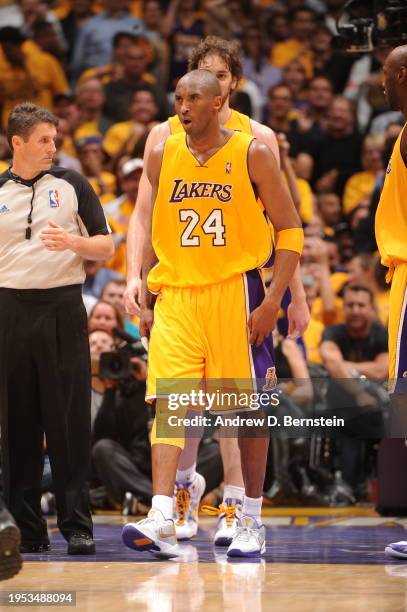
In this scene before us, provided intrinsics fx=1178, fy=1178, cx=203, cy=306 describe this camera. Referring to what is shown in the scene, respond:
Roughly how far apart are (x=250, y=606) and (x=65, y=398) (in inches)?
77.6

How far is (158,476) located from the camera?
534cm

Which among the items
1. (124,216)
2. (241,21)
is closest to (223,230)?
(124,216)

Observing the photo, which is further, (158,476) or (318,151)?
(318,151)

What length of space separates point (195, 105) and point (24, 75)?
332 inches

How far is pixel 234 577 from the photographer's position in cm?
473

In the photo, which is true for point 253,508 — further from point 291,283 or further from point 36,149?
point 36,149

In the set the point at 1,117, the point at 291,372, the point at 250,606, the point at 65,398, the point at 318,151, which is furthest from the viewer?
the point at 1,117

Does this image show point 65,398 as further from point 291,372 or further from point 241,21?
point 241,21

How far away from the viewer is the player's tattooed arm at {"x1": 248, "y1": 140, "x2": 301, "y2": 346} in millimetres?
5508

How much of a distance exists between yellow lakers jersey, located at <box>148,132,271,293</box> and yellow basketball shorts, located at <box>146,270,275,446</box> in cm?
8

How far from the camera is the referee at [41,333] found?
5.62m

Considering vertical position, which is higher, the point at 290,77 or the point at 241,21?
the point at 241,21

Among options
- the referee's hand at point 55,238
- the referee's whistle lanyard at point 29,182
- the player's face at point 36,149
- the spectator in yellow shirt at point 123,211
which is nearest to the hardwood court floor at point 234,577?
the referee's hand at point 55,238

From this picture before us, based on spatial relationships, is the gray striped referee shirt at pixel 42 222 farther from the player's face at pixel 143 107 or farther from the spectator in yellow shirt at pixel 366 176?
the player's face at pixel 143 107
